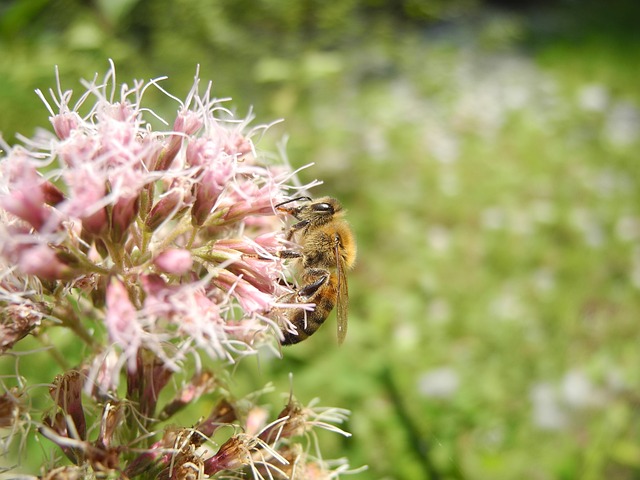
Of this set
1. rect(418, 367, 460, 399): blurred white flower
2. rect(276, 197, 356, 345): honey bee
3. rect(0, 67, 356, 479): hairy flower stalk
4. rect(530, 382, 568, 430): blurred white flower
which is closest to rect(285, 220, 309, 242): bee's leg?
rect(276, 197, 356, 345): honey bee

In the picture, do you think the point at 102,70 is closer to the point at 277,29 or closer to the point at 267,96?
the point at 267,96

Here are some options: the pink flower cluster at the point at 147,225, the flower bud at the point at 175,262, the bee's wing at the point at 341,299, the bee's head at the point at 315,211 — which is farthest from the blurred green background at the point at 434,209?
the flower bud at the point at 175,262

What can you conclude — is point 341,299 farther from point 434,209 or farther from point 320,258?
point 434,209

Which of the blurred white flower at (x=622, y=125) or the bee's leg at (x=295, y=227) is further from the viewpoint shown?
the blurred white flower at (x=622, y=125)

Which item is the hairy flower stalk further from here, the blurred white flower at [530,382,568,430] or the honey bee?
the blurred white flower at [530,382,568,430]

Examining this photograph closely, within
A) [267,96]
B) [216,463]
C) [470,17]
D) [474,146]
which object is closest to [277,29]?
[267,96]

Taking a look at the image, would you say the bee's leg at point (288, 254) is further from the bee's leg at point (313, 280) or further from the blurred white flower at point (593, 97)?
the blurred white flower at point (593, 97)
